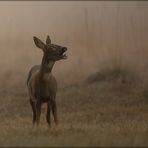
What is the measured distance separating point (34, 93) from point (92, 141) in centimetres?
431

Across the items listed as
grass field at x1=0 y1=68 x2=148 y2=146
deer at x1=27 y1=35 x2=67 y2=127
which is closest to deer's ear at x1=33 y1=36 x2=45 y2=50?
deer at x1=27 y1=35 x2=67 y2=127

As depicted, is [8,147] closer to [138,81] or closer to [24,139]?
[24,139]

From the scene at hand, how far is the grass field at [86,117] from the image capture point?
13.3 m

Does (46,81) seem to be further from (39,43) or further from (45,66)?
(39,43)

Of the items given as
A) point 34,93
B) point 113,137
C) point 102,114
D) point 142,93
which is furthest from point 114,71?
point 113,137

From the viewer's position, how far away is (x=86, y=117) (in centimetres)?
2058

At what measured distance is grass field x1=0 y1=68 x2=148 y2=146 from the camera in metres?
13.3

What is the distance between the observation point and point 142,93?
2559 cm

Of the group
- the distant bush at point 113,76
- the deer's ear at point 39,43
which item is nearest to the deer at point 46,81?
the deer's ear at point 39,43

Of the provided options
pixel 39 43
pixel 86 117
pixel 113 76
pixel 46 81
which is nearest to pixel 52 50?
pixel 39 43

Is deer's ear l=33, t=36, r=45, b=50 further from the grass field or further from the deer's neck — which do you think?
the grass field

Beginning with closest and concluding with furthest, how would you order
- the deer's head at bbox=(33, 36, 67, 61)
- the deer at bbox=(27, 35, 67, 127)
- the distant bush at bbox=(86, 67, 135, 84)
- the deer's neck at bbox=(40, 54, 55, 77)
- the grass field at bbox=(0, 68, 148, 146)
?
the grass field at bbox=(0, 68, 148, 146), the deer's head at bbox=(33, 36, 67, 61), the deer at bbox=(27, 35, 67, 127), the deer's neck at bbox=(40, 54, 55, 77), the distant bush at bbox=(86, 67, 135, 84)

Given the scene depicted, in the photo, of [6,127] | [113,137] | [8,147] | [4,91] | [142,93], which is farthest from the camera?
[4,91]

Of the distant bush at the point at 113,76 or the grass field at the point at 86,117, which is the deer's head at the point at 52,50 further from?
the distant bush at the point at 113,76
